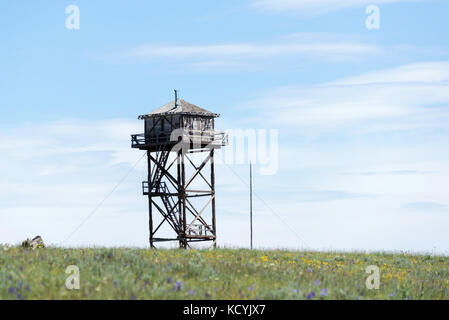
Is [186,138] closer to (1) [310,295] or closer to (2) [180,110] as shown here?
(2) [180,110]

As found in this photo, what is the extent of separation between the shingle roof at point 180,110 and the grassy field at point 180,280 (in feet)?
73.0

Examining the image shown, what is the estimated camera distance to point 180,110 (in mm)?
38781

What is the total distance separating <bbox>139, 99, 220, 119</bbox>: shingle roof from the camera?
127 ft

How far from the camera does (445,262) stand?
25578 millimetres

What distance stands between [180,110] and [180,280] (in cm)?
2771

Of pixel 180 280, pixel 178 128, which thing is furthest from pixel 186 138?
pixel 180 280

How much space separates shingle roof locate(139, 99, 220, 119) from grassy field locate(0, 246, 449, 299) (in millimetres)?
22239

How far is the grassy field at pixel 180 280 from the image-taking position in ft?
34.7

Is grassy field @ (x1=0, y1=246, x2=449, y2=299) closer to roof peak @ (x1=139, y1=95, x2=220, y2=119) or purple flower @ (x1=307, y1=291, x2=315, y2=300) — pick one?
purple flower @ (x1=307, y1=291, x2=315, y2=300)

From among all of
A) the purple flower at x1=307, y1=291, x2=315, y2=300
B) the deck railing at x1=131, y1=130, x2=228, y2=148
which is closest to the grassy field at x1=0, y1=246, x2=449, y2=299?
the purple flower at x1=307, y1=291, x2=315, y2=300

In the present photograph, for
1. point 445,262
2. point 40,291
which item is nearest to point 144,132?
Answer: point 445,262

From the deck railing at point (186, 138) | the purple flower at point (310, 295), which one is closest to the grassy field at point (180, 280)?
the purple flower at point (310, 295)
